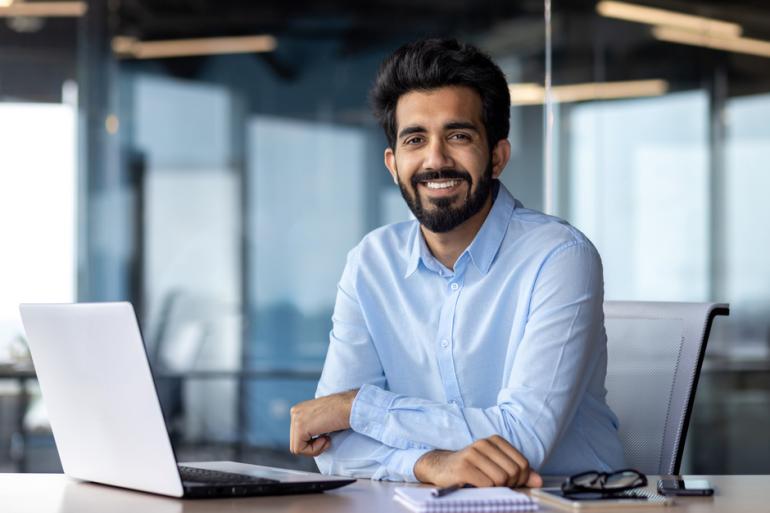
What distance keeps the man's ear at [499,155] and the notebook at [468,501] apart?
92 cm

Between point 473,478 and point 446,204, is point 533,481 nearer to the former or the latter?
point 473,478

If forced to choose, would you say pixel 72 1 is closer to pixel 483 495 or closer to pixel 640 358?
pixel 640 358

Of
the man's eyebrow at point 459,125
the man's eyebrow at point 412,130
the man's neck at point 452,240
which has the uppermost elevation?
the man's eyebrow at point 459,125

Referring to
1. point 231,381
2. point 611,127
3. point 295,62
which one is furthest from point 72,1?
point 611,127

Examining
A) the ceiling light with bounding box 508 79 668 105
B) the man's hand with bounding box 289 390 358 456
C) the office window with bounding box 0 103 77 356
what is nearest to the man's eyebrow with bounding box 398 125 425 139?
the man's hand with bounding box 289 390 358 456

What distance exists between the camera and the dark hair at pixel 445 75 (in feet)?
7.45

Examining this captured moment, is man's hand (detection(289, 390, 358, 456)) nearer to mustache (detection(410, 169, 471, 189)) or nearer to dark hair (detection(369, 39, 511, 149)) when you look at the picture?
mustache (detection(410, 169, 471, 189))

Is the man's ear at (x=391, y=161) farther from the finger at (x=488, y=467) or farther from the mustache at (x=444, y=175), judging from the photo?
the finger at (x=488, y=467)

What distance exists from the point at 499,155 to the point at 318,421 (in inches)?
28.2

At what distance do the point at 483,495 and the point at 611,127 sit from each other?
3853 mm

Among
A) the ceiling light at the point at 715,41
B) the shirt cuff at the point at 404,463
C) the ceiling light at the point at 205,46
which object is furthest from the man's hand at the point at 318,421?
the ceiling light at the point at 205,46

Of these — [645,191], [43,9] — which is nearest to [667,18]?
[645,191]

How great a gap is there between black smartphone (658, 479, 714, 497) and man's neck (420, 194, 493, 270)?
716mm

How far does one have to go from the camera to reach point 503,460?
1.70 m
